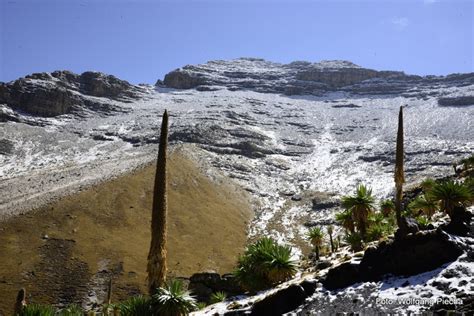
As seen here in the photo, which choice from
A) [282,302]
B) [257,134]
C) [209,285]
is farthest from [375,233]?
[257,134]

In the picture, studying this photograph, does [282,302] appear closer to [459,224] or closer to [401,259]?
[401,259]

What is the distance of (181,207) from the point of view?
64.2 m

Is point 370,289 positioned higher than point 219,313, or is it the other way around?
point 370,289

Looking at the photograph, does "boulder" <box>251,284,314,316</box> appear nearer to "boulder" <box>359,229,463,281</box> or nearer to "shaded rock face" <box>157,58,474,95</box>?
"boulder" <box>359,229,463,281</box>

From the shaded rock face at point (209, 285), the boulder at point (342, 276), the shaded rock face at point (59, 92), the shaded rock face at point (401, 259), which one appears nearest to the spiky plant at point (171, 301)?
the boulder at point (342, 276)

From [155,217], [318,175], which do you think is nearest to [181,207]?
[318,175]

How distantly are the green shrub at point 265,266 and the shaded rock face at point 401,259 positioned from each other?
3322 mm

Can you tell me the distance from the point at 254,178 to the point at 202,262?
1468 inches

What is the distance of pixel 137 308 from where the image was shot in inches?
658

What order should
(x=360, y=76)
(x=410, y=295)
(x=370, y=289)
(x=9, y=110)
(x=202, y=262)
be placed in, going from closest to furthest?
1. (x=410, y=295)
2. (x=370, y=289)
3. (x=202, y=262)
4. (x=9, y=110)
5. (x=360, y=76)

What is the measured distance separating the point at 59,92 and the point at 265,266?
113067 millimetres

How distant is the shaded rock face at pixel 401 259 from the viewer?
56.6ft

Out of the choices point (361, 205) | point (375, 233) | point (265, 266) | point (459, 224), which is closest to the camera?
point (459, 224)

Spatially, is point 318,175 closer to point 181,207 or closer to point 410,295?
point 181,207
